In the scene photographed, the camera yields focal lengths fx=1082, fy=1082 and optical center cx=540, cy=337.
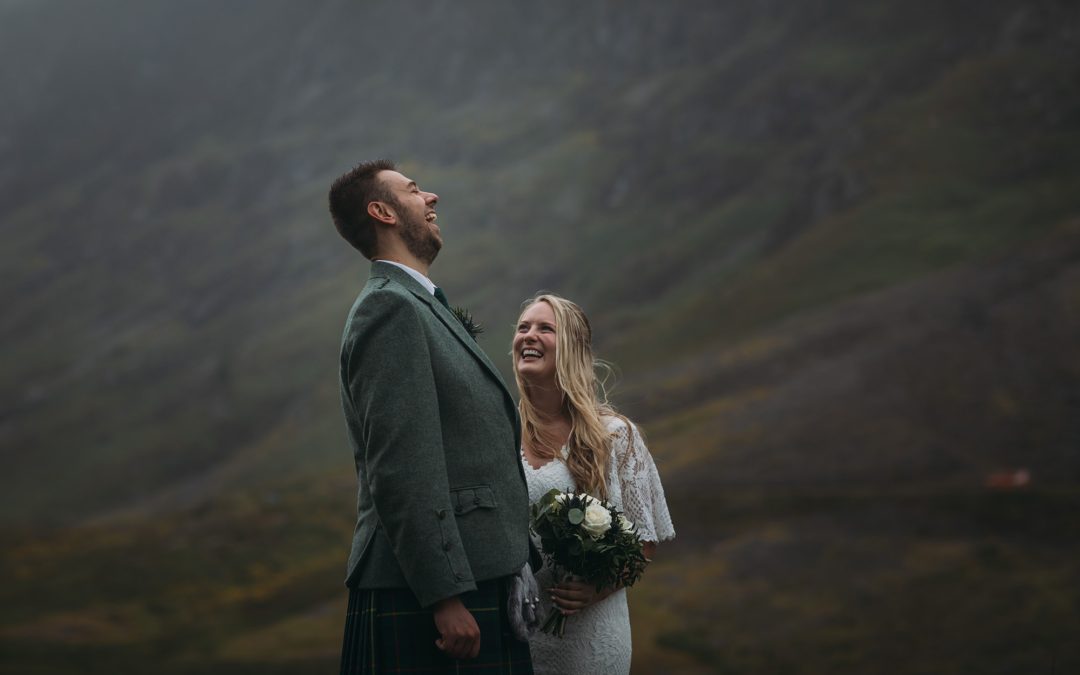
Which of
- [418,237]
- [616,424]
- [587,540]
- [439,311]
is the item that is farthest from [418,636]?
[616,424]

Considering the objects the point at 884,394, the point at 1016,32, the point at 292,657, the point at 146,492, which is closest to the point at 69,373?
the point at 146,492

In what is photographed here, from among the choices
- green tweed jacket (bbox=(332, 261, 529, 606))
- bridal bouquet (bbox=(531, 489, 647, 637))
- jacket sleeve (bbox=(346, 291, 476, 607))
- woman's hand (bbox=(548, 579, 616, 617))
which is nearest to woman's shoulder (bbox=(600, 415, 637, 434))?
bridal bouquet (bbox=(531, 489, 647, 637))

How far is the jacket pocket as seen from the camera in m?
3.45

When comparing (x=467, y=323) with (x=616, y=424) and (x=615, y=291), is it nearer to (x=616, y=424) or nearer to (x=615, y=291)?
(x=616, y=424)

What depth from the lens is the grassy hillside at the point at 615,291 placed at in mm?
22641

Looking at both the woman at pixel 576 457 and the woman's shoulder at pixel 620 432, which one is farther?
the woman's shoulder at pixel 620 432

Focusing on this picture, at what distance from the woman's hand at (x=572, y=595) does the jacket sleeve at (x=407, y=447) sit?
0.90 metres

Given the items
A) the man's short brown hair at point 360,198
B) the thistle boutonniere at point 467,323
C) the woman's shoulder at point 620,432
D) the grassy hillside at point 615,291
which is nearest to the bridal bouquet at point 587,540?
the woman's shoulder at point 620,432

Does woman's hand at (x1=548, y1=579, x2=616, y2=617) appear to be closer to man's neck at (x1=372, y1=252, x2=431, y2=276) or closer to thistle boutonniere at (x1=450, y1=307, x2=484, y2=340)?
thistle boutonniere at (x1=450, y1=307, x2=484, y2=340)

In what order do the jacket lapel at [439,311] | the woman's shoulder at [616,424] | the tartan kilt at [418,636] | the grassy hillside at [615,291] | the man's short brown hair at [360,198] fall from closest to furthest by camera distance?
the tartan kilt at [418,636]
the jacket lapel at [439,311]
the man's short brown hair at [360,198]
the woman's shoulder at [616,424]
the grassy hillside at [615,291]

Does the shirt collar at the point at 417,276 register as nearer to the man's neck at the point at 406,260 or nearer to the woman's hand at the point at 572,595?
the man's neck at the point at 406,260

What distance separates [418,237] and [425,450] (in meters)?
0.85

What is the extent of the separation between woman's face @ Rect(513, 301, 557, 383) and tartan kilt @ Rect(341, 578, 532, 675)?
1.25 meters

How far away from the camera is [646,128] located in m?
59.6
